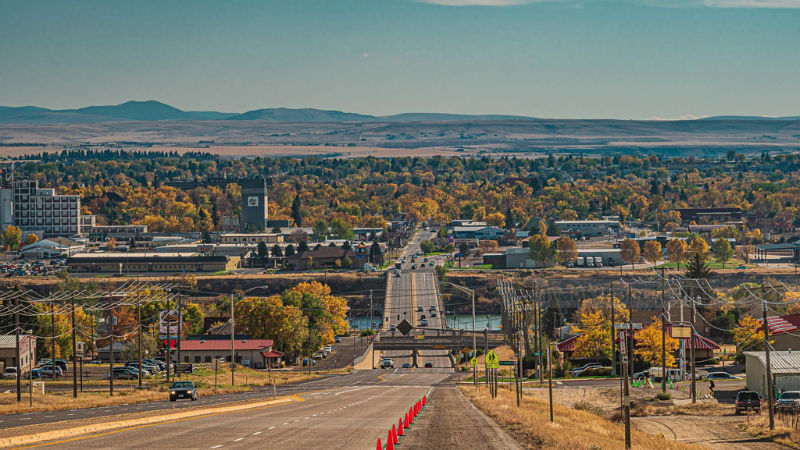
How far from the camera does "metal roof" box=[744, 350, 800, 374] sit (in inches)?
2486

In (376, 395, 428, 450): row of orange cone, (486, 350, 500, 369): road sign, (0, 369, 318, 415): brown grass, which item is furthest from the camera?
(486, 350, 500, 369): road sign

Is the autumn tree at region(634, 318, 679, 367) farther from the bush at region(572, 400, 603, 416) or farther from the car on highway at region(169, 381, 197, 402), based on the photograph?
the car on highway at region(169, 381, 197, 402)

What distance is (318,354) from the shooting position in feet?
478

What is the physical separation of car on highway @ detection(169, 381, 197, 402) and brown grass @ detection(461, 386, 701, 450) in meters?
18.9

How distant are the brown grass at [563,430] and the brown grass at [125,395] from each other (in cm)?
2230

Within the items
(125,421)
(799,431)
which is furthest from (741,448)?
(125,421)

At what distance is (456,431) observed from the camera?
41812 millimetres

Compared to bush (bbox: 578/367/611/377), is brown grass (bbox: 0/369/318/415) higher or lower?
higher

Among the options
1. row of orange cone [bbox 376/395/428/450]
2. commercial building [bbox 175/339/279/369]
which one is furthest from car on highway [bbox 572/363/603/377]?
row of orange cone [bbox 376/395/428/450]

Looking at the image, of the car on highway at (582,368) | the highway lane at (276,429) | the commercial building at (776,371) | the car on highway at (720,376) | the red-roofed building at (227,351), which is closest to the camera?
the highway lane at (276,429)

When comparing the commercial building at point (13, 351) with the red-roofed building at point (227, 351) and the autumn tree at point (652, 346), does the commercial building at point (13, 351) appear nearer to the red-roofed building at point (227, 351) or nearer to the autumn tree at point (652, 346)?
the red-roofed building at point (227, 351)

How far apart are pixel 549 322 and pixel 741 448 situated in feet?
341

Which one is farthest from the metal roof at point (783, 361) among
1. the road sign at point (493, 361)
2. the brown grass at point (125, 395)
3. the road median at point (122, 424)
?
the brown grass at point (125, 395)

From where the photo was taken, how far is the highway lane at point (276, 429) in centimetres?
3528
